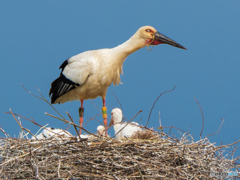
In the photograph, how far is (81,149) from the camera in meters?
3.46

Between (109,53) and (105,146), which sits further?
(109,53)

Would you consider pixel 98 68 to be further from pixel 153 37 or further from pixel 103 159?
pixel 103 159

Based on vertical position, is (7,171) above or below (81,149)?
below

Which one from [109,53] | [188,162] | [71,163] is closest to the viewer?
[71,163]

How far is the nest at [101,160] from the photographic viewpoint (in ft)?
11.1

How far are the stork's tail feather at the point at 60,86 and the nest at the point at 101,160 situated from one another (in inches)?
61.3

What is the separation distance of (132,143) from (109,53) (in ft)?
5.92

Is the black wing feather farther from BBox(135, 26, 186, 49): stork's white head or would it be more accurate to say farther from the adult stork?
BBox(135, 26, 186, 49): stork's white head

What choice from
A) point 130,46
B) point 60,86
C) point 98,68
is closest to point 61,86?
point 60,86

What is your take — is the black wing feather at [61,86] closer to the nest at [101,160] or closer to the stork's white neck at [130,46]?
the stork's white neck at [130,46]

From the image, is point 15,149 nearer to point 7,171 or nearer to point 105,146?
point 7,171

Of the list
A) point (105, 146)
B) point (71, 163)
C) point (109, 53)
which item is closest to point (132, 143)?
point (105, 146)

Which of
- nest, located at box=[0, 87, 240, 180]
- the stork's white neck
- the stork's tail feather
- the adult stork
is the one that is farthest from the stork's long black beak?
nest, located at box=[0, 87, 240, 180]

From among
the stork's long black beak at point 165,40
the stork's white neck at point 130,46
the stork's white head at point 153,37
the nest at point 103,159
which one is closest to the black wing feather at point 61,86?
the stork's white neck at point 130,46
